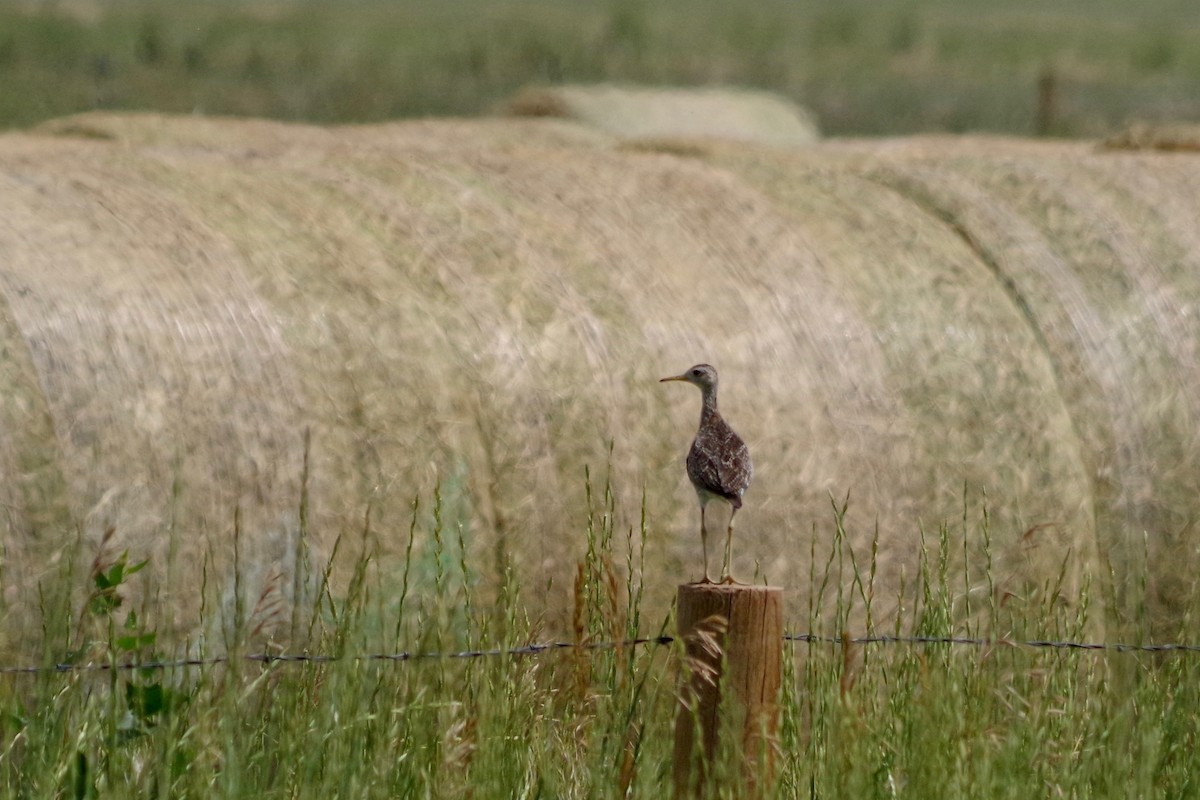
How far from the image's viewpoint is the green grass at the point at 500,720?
3.61m

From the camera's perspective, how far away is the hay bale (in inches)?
456

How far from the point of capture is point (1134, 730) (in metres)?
4.34

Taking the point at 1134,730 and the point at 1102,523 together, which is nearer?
the point at 1134,730

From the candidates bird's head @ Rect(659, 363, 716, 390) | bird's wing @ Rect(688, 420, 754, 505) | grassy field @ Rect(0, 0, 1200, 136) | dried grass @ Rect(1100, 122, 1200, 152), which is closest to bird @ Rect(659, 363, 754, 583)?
bird's wing @ Rect(688, 420, 754, 505)

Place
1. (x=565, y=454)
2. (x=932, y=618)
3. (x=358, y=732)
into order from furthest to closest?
(x=565, y=454) → (x=932, y=618) → (x=358, y=732)

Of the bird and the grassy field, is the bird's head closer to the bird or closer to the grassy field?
the bird

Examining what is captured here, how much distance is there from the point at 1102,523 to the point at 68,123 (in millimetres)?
4518

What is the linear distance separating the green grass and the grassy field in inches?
795

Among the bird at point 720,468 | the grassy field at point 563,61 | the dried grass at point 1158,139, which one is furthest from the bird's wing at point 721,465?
the grassy field at point 563,61

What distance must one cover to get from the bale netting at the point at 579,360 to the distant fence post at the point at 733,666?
1.04 ft

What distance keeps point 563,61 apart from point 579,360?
123 ft

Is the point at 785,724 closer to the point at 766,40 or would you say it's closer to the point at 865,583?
the point at 865,583

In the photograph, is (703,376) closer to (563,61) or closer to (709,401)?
(709,401)

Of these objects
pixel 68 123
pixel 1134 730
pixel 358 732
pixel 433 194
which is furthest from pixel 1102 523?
pixel 68 123
